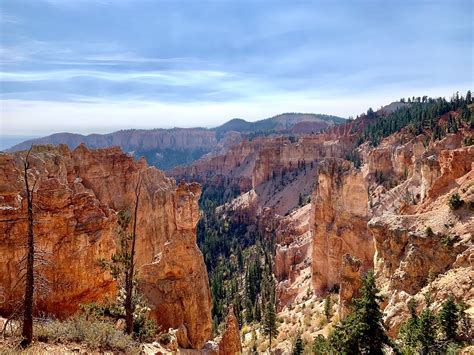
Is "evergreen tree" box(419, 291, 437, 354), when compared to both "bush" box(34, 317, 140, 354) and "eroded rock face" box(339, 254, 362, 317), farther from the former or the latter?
"bush" box(34, 317, 140, 354)

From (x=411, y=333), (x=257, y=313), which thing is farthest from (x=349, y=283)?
(x=257, y=313)

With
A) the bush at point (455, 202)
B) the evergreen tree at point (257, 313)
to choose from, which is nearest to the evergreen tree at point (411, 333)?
the bush at point (455, 202)

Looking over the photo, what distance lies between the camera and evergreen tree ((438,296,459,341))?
46.7ft

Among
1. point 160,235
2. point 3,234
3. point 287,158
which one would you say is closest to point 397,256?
point 3,234

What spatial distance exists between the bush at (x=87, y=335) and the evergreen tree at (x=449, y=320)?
10.7 meters

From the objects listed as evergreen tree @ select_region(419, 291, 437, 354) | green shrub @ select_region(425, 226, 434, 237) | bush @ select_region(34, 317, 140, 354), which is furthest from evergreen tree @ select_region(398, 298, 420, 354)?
bush @ select_region(34, 317, 140, 354)

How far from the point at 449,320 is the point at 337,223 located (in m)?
25.3

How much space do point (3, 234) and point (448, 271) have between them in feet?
61.7

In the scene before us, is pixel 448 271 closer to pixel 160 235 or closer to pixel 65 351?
pixel 65 351

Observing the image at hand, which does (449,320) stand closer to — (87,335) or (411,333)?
(411,333)

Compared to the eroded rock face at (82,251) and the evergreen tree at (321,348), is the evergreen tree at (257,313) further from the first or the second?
the evergreen tree at (321,348)

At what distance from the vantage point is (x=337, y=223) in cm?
3950

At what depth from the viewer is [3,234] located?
581 inches

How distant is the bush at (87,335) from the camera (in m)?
11.0
